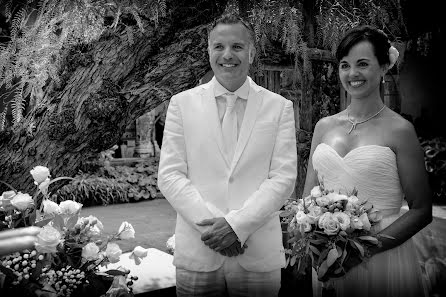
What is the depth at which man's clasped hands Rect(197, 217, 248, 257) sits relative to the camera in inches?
73.8

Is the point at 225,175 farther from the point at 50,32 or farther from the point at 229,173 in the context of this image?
the point at 50,32

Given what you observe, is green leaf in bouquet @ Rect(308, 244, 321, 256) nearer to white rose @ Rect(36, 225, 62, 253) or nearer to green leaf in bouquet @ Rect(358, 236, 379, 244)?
green leaf in bouquet @ Rect(358, 236, 379, 244)

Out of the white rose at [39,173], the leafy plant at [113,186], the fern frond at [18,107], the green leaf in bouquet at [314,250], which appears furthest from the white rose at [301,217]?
the leafy plant at [113,186]

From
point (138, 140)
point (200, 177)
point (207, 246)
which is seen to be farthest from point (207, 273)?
point (138, 140)

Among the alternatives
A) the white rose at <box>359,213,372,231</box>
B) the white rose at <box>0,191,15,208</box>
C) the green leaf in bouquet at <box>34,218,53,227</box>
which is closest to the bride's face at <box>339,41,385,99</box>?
the white rose at <box>359,213,372,231</box>

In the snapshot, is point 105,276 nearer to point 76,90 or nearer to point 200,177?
point 200,177

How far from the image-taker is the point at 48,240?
171cm

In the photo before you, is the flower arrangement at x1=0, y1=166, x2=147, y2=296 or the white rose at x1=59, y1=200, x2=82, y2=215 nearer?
the flower arrangement at x1=0, y1=166, x2=147, y2=296

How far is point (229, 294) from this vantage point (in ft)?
6.48

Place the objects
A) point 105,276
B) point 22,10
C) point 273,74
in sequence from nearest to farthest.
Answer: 1. point 105,276
2. point 22,10
3. point 273,74

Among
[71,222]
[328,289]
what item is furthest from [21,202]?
[328,289]

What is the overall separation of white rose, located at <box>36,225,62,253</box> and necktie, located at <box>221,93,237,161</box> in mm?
754

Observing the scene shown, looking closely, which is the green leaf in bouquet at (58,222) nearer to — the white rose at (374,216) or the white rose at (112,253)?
the white rose at (112,253)

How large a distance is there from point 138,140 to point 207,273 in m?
9.87
